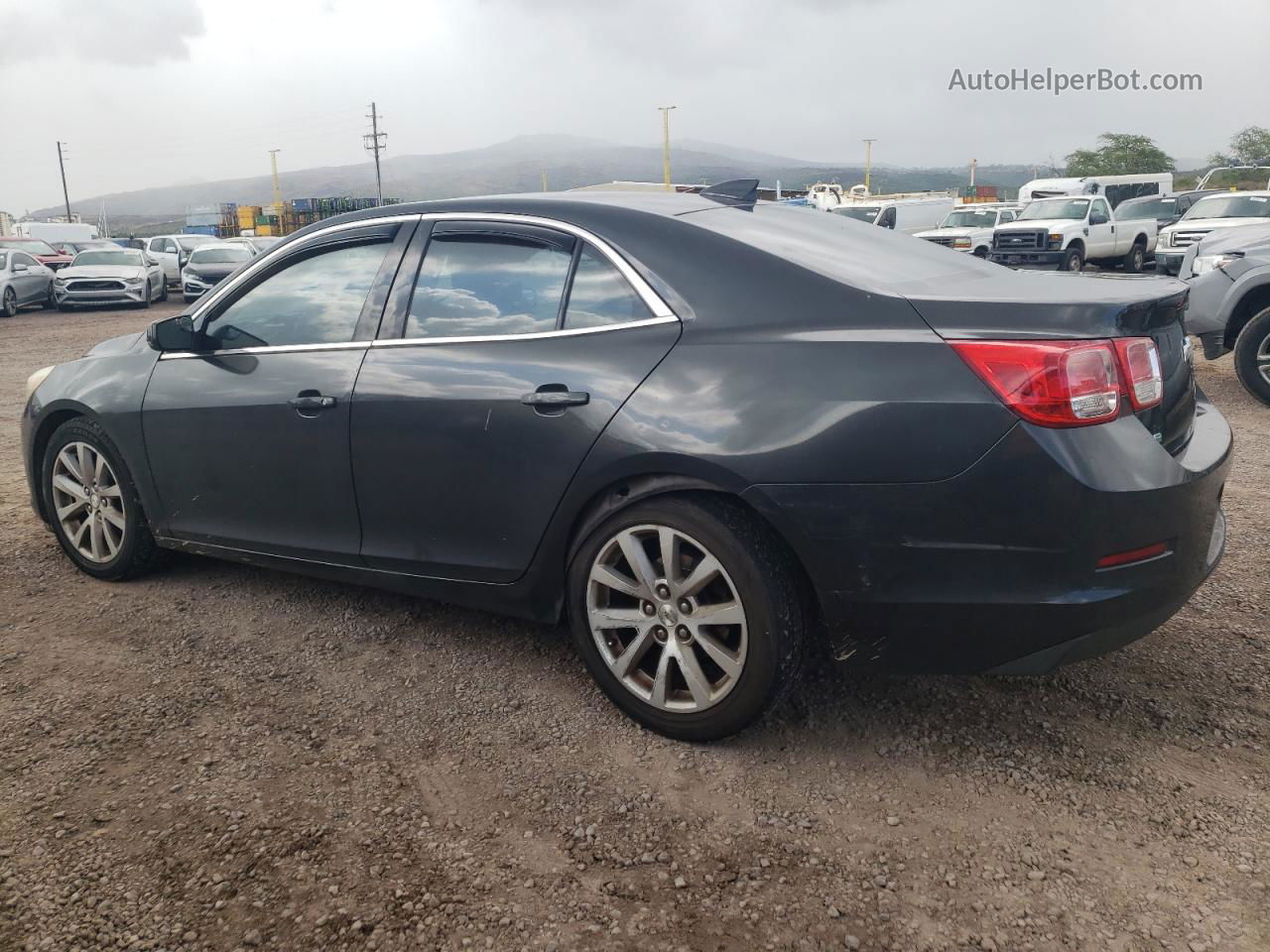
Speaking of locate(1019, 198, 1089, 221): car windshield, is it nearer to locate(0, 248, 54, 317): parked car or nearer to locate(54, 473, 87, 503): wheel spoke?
locate(0, 248, 54, 317): parked car

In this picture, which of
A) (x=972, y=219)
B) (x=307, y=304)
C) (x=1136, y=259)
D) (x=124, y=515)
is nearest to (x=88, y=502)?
(x=124, y=515)

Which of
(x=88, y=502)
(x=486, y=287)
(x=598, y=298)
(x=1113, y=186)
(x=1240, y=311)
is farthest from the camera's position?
(x=1113, y=186)

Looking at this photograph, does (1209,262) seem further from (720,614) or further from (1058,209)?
(1058,209)

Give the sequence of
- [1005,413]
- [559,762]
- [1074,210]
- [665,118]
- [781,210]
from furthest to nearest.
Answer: [665,118]
[1074,210]
[781,210]
[559,762]
[1005,413]

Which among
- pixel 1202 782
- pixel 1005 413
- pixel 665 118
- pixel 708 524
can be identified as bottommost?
pixel 1202 782

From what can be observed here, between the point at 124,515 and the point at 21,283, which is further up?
the point at 21,283

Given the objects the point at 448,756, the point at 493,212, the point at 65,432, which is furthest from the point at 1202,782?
the point at 65,432

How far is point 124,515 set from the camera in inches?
170

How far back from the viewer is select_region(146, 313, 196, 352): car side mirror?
3996 mm

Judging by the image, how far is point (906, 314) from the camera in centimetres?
266

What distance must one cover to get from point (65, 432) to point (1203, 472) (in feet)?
14.1

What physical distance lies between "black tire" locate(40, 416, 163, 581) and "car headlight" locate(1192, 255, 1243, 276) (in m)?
7.85

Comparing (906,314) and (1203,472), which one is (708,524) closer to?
(906,314)

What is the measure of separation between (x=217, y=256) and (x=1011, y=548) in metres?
23.1
